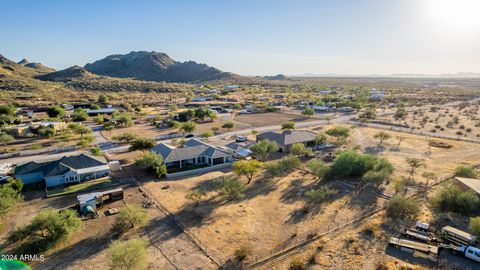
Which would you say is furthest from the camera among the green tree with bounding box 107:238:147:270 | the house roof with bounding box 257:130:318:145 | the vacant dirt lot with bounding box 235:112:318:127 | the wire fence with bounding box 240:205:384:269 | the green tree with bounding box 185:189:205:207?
the vacant dirt lot with bounding box 235:112:318:127

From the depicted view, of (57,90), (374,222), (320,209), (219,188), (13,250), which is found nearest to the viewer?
(13,250)

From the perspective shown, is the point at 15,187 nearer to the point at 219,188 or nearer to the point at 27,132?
the point at 219,188

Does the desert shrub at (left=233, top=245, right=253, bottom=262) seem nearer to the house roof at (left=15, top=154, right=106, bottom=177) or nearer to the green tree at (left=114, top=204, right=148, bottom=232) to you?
the green tree at (left=114, top=204, right=148, bottom=232)

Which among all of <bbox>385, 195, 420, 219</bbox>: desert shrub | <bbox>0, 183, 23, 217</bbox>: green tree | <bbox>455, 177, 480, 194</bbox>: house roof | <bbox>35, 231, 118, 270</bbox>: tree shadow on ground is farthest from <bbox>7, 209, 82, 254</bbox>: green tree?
<bbox>455, 177, 480, 194</bbox>: house roof

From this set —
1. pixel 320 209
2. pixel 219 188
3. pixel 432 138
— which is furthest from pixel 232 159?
pixel 432 138

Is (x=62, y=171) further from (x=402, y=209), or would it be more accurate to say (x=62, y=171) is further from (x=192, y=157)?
(x=402, y=209)

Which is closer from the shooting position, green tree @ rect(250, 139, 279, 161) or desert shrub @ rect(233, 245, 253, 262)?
desert shrub @ rect(233, 245, 253, 262)

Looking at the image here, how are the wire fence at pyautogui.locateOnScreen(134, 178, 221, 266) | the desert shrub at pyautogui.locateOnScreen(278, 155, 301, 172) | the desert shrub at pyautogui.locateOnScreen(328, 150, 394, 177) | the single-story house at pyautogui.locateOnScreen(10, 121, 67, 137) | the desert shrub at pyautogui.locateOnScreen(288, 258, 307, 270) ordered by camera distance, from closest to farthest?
the desert shrub at pyautogui.locateOnScreen(288, 258, 307, 270) < the wire fence at pyautogui.locateOnScreen(134, 178, 221, 266) < the desert shrub at pyautogui.locateOnScreen(328, 150, 394, 177) < the desert shrub at pyautogui.locateOnScreen(278, 155, 301, 172) < the single-story house at pyautogui.locateOnScreen(10, 121, 67, 137)
